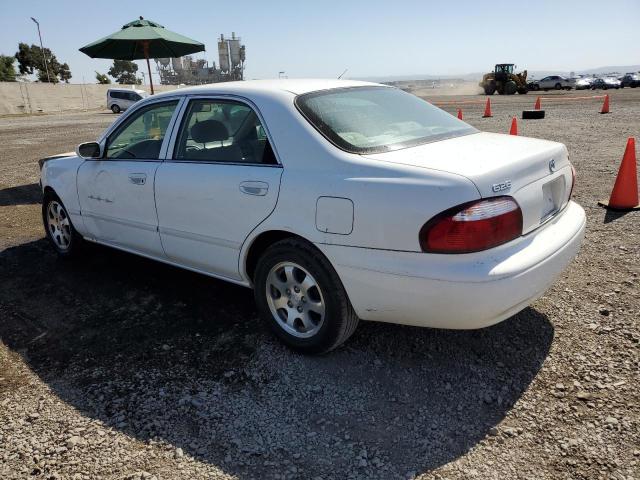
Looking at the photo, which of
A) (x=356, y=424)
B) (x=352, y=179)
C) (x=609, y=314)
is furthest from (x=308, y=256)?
(x=609, y=314)

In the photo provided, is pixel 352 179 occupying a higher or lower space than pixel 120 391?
higher

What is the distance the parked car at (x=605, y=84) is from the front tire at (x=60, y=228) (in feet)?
149

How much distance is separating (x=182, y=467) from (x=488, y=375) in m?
1.70

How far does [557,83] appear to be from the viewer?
43.8m

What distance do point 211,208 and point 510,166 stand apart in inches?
72.3

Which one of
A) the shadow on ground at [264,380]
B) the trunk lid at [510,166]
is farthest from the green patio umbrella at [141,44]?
the trunk lid at [510,166]

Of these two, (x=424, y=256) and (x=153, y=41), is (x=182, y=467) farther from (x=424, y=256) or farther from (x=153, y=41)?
(x=153, y=41)

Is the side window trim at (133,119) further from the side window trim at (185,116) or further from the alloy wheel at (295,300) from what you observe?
the alloy wheel at (295,300)

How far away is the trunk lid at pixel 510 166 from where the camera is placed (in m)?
2.54

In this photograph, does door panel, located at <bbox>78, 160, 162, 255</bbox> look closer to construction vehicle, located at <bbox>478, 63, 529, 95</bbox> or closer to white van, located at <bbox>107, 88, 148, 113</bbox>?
white van, located at <bbox>107, 88, 148, 113</bbox>

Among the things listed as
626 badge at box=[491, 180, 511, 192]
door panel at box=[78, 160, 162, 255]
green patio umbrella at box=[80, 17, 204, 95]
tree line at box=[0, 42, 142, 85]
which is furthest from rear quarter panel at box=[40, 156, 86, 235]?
tree line at box=[0, 42, 142, 85]

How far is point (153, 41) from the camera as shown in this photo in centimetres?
1115

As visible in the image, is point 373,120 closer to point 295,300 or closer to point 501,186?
point 501,186

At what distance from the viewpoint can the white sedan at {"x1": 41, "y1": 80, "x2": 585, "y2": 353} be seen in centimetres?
248
